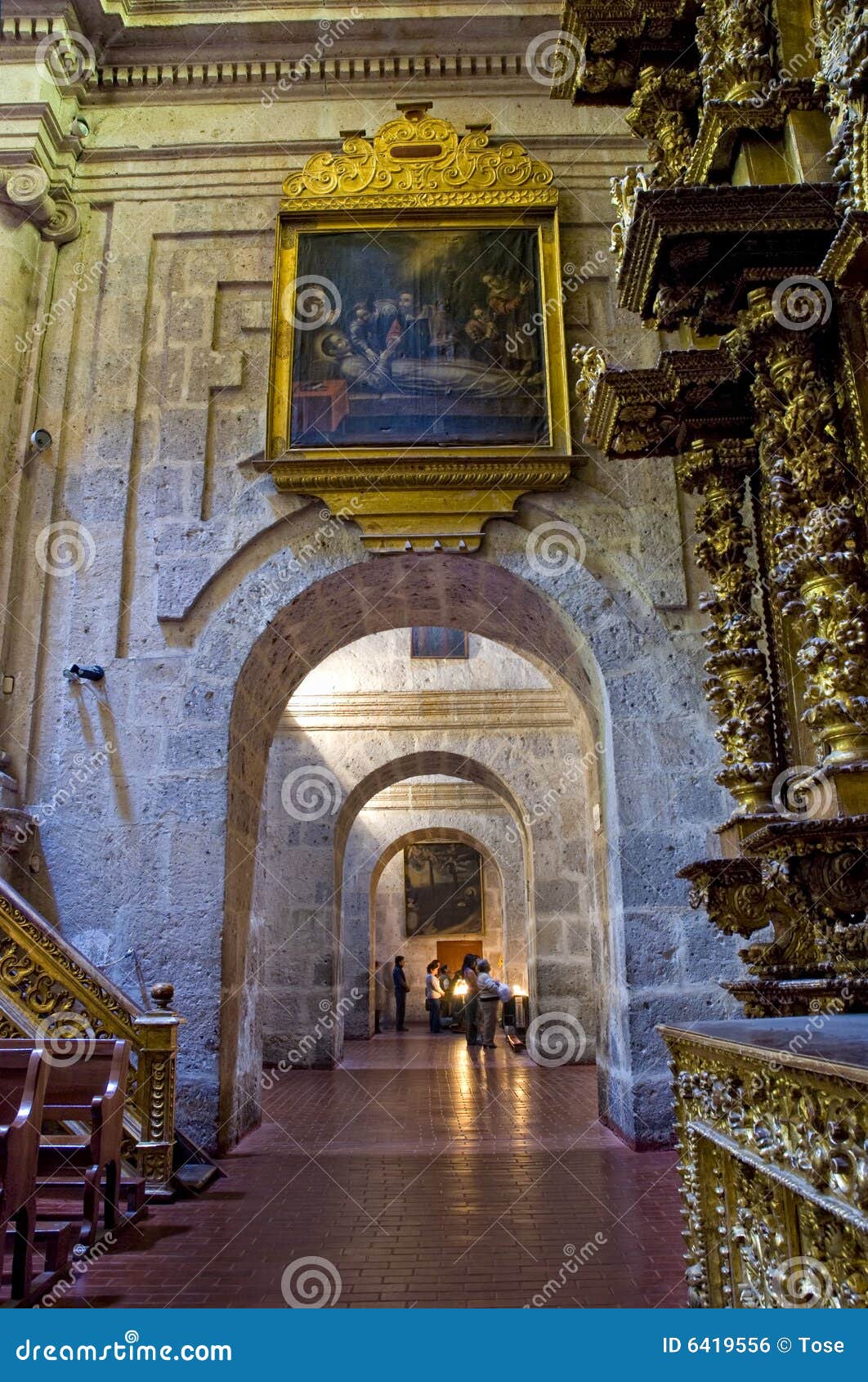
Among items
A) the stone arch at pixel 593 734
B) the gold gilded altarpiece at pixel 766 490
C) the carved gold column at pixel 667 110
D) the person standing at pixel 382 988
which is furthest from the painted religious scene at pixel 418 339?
the person standing at pixel 382 988

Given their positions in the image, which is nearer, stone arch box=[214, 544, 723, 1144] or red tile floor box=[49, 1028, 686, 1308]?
red tile floor box=[49, 1028, 686, 1308]

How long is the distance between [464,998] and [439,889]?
3.48 meters

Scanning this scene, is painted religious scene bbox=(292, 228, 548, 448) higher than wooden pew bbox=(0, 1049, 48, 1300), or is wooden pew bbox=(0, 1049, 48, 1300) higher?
painted religious scene bbox=(292, 228, 548, 448)

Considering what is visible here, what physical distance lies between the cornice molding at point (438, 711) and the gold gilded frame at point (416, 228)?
21.7ft

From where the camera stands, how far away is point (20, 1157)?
11.2ft

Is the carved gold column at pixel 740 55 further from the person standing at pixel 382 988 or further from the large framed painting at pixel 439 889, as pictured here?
the person standing at pixel 382 988

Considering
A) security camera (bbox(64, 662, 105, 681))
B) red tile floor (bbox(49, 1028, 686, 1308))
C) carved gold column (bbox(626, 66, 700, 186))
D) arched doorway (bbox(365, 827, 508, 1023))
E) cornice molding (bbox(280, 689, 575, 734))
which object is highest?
carved gold column (bbox(626, 66, 700, 186))

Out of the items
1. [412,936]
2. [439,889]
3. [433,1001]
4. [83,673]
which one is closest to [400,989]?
[433,1001]

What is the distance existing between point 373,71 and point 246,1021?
25.9 feet

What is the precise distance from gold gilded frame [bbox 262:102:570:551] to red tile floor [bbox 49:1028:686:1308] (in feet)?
13.8

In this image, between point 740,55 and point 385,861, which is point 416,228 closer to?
point 740,55

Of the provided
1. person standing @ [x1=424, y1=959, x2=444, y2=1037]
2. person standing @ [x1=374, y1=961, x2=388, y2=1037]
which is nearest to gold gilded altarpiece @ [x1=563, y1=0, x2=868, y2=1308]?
person standing @ [x1=424, y1=959, x2=444, y2=1037]

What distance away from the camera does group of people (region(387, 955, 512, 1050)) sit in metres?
13.6

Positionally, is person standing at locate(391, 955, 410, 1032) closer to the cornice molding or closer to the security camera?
the cornice molding
